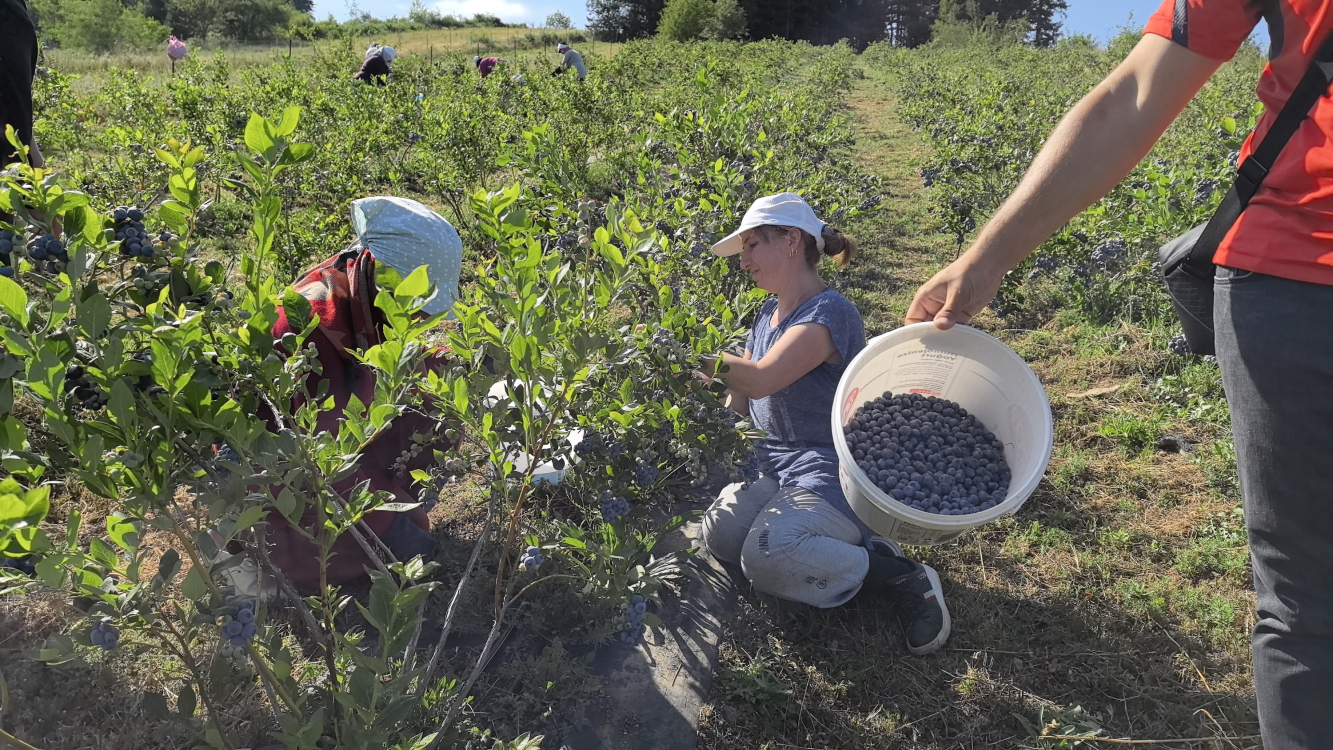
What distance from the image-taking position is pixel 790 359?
229 centimetres

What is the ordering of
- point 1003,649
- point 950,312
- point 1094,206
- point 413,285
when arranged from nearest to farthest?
point 413,285, point 950,312, point 1003,649, point 1094,206

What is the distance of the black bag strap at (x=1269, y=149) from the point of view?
3.68 feet

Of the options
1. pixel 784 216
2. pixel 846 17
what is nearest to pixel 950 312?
pixel 784 216

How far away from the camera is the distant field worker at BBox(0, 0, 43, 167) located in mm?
2445

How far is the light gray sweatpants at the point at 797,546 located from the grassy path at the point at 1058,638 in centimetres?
14

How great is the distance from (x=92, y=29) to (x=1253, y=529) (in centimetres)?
3772

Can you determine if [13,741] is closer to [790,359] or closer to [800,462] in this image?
[790,359]

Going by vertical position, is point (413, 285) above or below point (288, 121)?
below

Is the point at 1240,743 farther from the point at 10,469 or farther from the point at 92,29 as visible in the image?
the point at 92,29

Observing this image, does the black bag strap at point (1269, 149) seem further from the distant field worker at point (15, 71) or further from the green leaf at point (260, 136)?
the distant field worker at point (15, 71)

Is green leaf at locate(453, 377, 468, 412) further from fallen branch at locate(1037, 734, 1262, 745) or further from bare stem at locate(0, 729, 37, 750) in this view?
fallen branch at locate(1037, 734, 1262, 745)

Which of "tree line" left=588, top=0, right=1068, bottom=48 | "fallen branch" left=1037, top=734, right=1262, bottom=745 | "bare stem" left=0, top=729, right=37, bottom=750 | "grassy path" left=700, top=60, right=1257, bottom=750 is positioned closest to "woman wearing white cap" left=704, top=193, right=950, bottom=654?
"grassy path" left=700, top=60, right=1257, bottom=750

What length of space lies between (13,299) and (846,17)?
190ft

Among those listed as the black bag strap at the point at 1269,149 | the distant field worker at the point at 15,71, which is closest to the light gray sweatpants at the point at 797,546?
the black bag strap at the point at 1269,149
